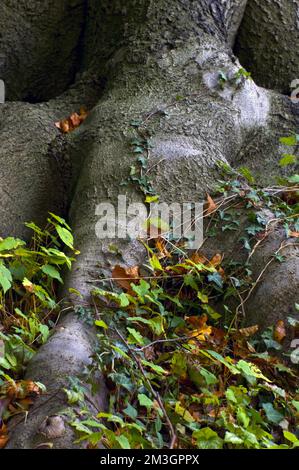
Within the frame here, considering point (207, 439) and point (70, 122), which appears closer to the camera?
point (207, 439)

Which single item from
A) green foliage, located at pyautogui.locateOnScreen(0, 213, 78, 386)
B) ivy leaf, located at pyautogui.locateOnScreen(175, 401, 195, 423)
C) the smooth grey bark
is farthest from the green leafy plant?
the smooth grey bark

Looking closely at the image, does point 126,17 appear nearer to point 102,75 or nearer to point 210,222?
point 102,75

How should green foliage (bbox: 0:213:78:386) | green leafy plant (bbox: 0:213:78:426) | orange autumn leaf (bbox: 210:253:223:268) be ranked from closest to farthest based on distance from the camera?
green leafy plant (bbox: 0:213:78:426), green foliage (bbox: 0:213:78:386), orange autumn leaf (bbox: 210:253:223:268)

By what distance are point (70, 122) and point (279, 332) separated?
1841 mm

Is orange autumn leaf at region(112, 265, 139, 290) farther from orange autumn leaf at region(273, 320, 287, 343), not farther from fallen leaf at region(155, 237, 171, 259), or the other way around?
orange autumn leaf at region(273, 320, 287, 343)

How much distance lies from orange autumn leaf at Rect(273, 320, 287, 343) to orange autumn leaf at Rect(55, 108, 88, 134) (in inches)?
68.7

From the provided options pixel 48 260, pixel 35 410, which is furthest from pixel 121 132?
pixel 35 410

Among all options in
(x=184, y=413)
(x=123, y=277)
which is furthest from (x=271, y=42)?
(x=184, y=413)

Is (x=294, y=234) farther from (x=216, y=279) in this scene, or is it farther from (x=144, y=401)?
(x=144, y=401)

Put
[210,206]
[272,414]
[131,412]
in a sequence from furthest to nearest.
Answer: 1. [210,206]
2. [272,414]
3. [131,412]

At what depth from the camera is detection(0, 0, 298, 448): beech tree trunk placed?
322 cm

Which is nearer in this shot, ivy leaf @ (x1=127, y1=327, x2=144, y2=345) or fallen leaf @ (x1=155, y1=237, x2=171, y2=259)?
ivy leaf @ (x1=127, y1=327, x2=144, y2=345)

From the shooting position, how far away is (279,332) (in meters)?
2.51

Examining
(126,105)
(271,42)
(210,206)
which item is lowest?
(210,206)
